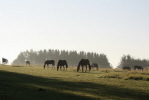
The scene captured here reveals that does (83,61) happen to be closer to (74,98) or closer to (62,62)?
(62,62)

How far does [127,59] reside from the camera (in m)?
198

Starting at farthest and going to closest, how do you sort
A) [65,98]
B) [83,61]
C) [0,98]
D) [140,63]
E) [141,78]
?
[140,63] → [83,61] → [141,78] → [65,98] → [0,98]

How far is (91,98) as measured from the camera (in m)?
17.2

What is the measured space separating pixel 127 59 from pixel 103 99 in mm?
186188

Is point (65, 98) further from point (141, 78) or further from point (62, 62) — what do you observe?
point (62, 62)

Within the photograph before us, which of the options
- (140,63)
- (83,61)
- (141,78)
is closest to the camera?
(141,78)

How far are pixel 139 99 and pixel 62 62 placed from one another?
149 feet

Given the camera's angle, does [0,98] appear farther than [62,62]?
No

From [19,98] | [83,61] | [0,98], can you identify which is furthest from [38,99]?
[83,61]

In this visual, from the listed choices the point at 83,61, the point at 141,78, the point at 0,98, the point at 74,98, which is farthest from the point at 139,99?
the point at 83,61

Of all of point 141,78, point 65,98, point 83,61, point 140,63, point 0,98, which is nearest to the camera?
point 0,98

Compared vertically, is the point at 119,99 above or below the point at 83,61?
below

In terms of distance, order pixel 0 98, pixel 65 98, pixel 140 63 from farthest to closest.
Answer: pixel 140 63 < pixel 65 98 < pixel 0 98

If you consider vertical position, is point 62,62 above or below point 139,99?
above
